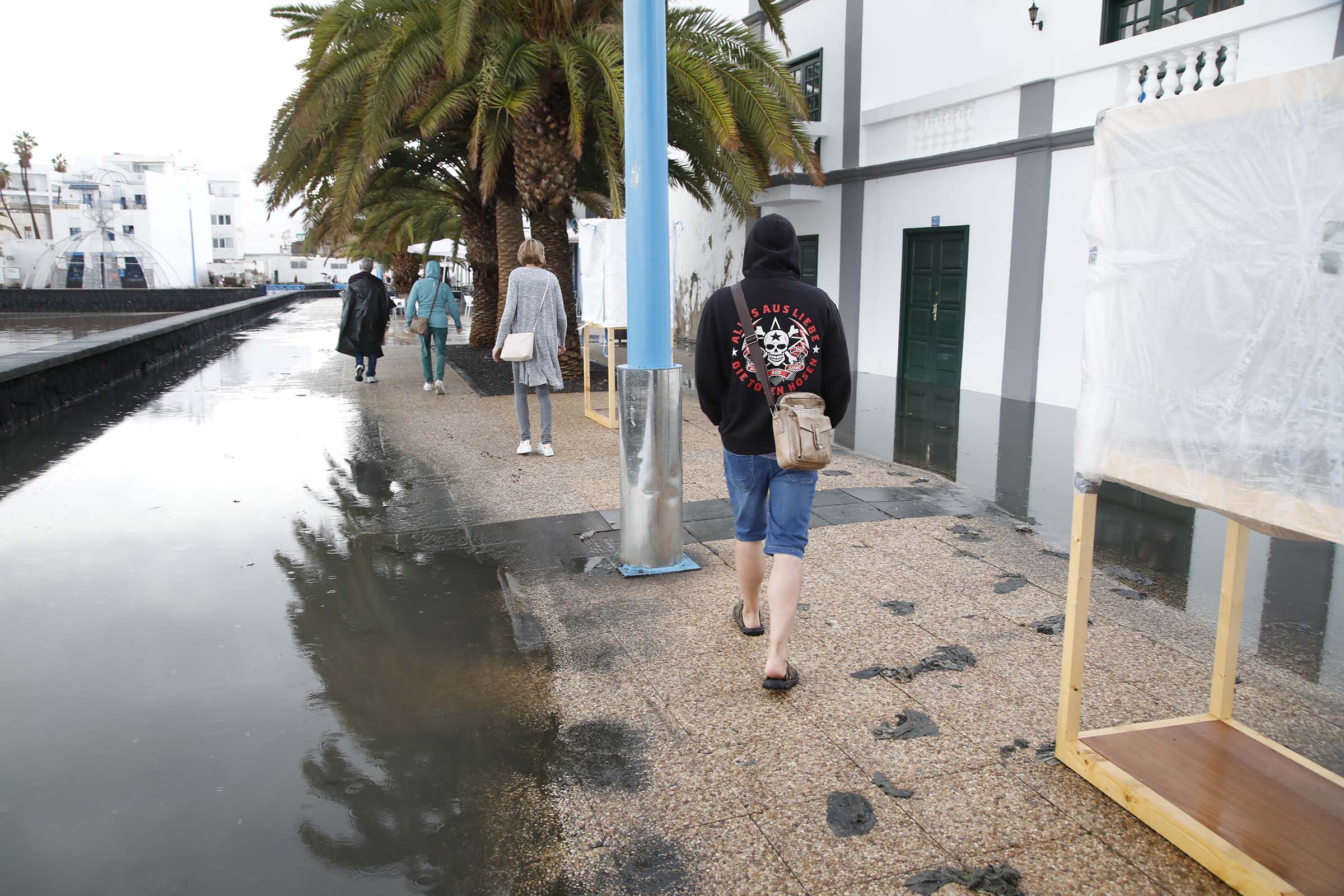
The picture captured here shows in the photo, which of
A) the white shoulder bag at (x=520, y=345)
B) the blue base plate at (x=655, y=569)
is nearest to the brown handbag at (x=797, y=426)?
the blue base plate at (x=655, y=569)

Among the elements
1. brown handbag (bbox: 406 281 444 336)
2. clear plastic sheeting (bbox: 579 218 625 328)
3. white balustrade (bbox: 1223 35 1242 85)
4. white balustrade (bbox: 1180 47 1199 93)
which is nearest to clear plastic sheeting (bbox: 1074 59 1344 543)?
clear plastic sheeting (bbox: 579 218 625 328)

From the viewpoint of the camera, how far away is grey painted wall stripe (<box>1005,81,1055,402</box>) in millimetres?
11336

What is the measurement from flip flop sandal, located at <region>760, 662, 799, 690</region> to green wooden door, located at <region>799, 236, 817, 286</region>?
45.8 feet

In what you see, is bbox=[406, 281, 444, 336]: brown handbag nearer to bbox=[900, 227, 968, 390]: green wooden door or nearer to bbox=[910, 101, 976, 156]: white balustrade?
bbox=[900, 227, 968, 390]: green wooden door

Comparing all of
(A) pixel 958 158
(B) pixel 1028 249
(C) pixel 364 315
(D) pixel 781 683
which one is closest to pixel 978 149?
(A) pixel 958 158

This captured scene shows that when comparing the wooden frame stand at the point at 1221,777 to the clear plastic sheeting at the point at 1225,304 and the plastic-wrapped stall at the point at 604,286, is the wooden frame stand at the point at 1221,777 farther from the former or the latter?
the plastic-wrapped stall at the point at 604,286

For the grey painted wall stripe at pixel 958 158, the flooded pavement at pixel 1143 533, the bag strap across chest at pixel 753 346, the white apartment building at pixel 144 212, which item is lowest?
the flooded pavement at pixel 1143 533

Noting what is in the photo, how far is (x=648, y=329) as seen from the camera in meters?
4.70

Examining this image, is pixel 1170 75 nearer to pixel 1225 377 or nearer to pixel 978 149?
pixel 978 149

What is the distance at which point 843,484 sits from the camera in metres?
6.91

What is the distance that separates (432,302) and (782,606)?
31.3 ft

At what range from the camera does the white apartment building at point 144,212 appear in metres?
→ 74.6

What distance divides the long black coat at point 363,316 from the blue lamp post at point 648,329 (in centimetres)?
850

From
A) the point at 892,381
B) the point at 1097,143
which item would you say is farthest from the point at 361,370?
the point at 1097,143
